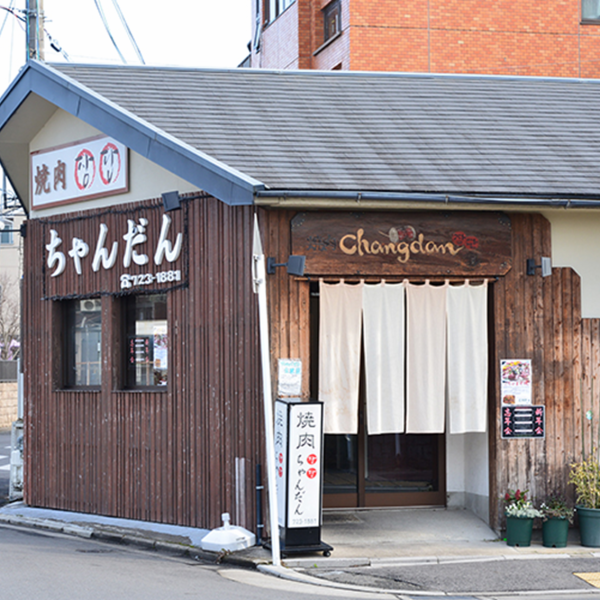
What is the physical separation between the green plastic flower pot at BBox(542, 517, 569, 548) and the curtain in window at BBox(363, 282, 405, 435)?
194 centimetres

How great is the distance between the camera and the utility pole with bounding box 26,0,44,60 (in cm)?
1638

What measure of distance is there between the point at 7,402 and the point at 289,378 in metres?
21.3

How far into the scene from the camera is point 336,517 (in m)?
10.7

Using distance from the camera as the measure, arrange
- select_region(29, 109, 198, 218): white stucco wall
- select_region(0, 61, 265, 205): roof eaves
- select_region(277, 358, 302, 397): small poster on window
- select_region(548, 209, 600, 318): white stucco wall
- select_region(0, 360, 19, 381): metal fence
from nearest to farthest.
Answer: select_region(0, 61, 265, 205): roof eaves
select_region(277, 358, 302, 397): small poster on window
select_region(548, 209, 600, 318): white stucco wall
select_region(29, 109, 198, 218): white stucco wall
select_region(0, 360, 19, 381): metal fence

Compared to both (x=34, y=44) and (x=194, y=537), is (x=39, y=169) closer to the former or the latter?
(x=34, y=44)

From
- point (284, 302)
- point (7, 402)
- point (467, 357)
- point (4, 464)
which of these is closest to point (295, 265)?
point (284, 302)

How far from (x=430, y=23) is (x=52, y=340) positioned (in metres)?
15.8

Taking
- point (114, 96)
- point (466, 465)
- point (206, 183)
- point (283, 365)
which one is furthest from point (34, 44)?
point (466, 465)

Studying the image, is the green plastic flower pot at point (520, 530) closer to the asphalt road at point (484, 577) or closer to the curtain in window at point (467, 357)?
the asphalt road at point (484, 577)

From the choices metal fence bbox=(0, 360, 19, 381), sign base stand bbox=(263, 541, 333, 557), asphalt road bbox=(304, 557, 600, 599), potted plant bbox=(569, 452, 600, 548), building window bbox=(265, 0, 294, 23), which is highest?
building window bbox=(265, 0, 294, 23)

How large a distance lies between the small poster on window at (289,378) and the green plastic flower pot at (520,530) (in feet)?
9.22

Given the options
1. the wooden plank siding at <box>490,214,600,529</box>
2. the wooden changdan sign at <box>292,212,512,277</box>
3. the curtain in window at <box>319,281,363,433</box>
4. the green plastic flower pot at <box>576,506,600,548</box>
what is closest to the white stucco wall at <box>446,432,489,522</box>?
the wooden plank siding at <box>490,214,600,529</box>

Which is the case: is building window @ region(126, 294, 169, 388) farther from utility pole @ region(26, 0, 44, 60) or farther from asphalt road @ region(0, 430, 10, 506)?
utility pole @ region(26, 0, 44, 60)

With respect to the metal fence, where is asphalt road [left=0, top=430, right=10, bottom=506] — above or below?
below
